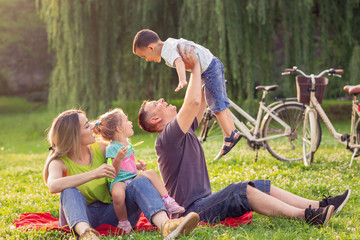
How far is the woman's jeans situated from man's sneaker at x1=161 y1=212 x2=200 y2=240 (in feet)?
0.55

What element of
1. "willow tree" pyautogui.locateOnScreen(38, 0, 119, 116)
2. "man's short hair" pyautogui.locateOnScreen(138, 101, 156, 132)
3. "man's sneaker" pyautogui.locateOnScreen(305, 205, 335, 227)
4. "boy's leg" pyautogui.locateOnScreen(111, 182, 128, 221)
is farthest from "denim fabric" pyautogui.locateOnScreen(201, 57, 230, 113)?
A: "willow tree" pyautogui.locateOnScreen(38, 0, 119, 116)

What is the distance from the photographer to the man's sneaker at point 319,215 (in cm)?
330

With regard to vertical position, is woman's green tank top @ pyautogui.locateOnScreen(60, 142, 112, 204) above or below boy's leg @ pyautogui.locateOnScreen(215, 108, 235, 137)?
below

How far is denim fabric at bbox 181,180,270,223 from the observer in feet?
11.3

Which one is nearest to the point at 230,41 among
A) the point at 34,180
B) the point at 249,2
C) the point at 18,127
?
the point at 249,2

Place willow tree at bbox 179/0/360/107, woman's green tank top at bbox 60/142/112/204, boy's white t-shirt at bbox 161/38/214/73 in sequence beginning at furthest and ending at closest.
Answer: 1. willow tree at bbox 179/0/360/107
2. boy's white t-shirt at bbox 161/38/214/73
3. woman's green tank top at bbox 60/142/112/204

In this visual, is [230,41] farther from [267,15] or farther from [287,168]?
[287,168]

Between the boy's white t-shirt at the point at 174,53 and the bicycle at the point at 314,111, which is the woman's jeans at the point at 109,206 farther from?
the bicycle at the point at 314,111

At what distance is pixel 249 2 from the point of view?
10055 mm

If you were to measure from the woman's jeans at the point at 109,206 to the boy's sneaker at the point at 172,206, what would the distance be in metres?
0.09

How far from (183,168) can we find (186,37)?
770 centimetres

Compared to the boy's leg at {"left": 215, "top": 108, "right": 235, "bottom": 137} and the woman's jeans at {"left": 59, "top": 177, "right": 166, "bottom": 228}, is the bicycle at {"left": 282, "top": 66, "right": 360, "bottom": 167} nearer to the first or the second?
the boy's leg at {"left": 215, "top": 108, "right": 235, "bottom": 137}

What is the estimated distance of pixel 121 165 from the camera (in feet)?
12.1

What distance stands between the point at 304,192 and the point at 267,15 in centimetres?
642
